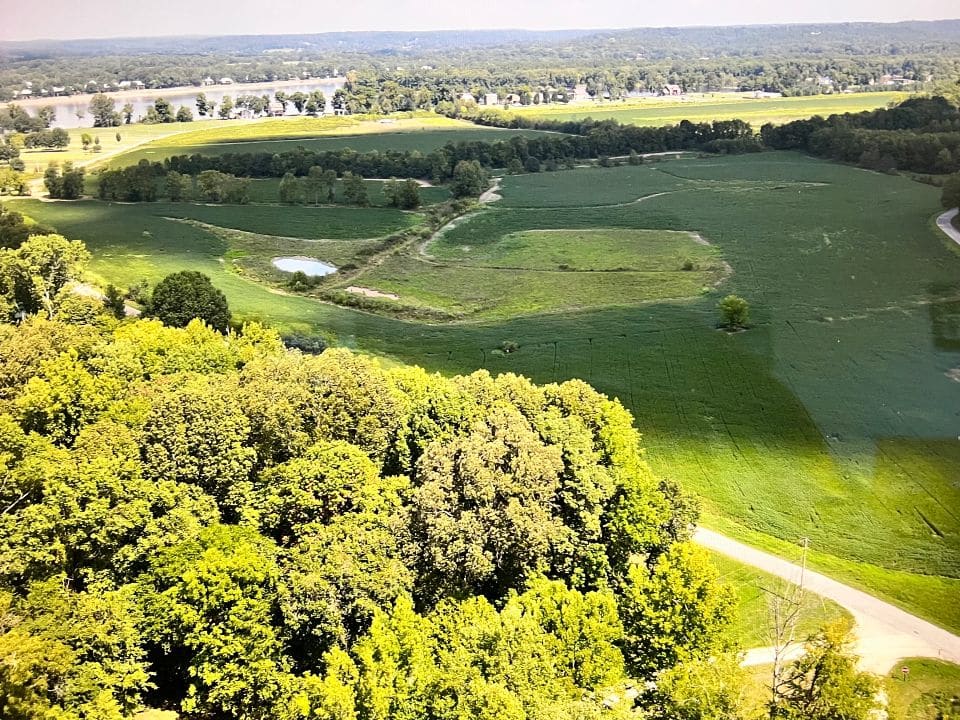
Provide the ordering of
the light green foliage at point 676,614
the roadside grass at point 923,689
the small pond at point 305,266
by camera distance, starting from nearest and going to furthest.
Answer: the light green foliage at point 676,614 → the roadside grass at point 923,689 → the small pond at point 305,266

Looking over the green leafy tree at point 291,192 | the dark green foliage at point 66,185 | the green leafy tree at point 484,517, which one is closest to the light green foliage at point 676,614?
the green leafy tree at point 484,517

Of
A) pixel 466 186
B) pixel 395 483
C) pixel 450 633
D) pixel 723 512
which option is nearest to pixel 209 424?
pixel 395 483

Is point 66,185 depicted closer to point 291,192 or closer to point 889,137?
point 291,192

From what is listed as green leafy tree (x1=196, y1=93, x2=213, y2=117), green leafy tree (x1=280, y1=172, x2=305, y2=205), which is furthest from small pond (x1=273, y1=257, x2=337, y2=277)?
green leafy tree (x1=196, y1=93, x2=213, y2=117)

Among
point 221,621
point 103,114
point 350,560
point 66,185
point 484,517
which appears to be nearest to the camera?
point 221,621

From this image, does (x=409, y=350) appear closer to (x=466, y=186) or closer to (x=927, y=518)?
(x=927, y=518)

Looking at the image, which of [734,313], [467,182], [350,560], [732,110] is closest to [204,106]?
[467,182]

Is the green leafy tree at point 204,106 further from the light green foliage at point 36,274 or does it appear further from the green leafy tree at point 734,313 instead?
the green leafy tree at point 734,313
